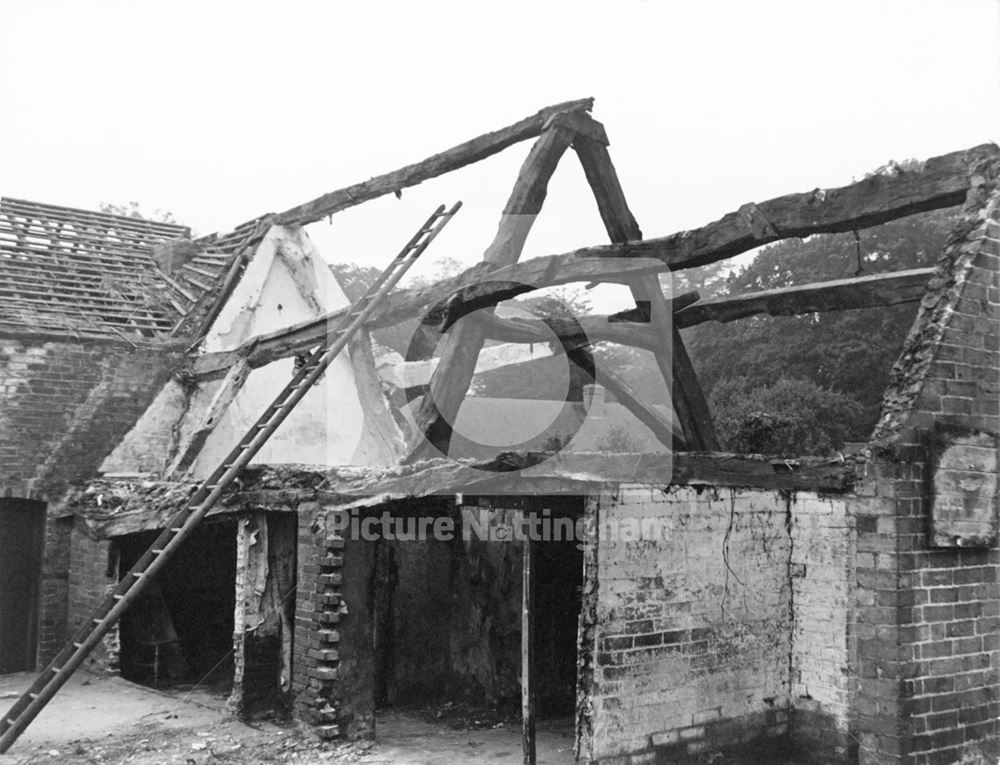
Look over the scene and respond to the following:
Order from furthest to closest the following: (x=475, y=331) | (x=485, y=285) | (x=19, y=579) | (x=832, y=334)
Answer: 1. (x=832, y=334)
2. (x=19, y=579)
3. (x=475, y=331)
4. (x=485, y=285)

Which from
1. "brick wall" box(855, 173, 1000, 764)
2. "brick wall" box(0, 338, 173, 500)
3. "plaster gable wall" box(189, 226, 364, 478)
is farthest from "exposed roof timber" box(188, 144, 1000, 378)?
"brick wall" box(0, 338, 173, 500)

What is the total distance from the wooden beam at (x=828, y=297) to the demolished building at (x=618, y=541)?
3cm

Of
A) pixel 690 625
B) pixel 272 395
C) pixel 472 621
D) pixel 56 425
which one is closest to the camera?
pixel 690 625

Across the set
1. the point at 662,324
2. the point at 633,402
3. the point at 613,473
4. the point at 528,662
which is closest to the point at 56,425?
the point at 633,402

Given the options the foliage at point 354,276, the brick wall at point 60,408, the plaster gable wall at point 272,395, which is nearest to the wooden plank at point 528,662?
the plaster gable wall at point 272,395

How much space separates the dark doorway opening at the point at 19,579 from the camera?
1144cm

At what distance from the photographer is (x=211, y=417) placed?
1207 centimetres

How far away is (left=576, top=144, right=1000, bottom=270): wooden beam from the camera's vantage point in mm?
6153

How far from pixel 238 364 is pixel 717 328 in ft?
63.6

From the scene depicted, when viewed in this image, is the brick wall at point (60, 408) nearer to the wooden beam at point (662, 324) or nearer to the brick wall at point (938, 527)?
the wooden beam at point (662, 324)

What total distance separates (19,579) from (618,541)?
8465 mm

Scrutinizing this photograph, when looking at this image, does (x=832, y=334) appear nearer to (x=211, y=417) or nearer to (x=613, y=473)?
(x=211, y=417)

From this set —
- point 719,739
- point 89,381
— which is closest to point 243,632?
point 719,739

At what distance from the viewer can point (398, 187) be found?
38.1 feet
